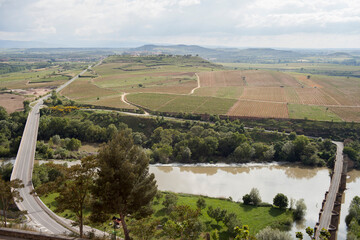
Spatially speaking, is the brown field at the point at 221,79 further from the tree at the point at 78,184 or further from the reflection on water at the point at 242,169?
the tree at the point at 78,184

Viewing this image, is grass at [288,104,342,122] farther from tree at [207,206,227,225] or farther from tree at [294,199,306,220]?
tree at [207,206,227,225]

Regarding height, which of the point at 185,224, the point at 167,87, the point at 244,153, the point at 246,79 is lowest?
the point at 244,153

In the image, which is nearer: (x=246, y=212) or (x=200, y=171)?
(x=246, y=212)

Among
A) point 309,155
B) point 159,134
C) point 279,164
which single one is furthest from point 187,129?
point 309,155

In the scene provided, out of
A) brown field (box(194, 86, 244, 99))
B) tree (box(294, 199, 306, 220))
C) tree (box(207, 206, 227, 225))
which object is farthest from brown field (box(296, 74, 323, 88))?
tree (box(207, 206, 227, 225))

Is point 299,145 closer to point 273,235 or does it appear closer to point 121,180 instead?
point 273,235

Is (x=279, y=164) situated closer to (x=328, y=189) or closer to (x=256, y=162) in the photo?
(x=256, y=162)

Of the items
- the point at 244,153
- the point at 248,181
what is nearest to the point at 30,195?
the point at 248,181
